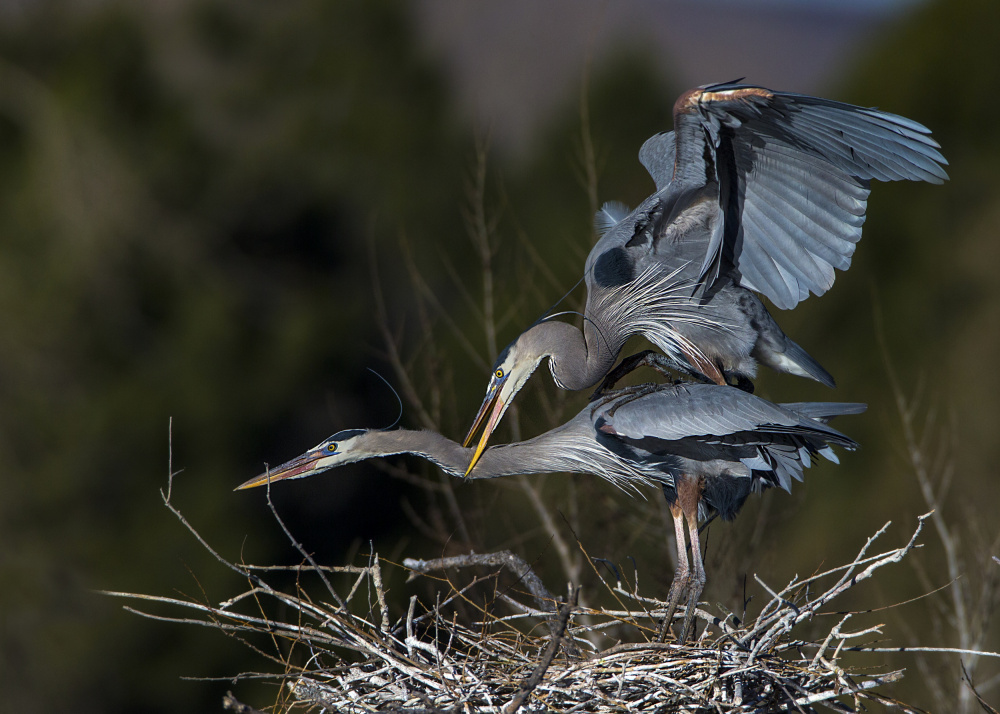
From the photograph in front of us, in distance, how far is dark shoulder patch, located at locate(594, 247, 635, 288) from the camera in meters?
3.72

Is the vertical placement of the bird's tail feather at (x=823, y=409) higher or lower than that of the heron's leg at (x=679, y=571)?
higher

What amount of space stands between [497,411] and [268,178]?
37.3 ft

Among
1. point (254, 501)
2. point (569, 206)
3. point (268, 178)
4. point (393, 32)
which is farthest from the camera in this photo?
point (393, 32)

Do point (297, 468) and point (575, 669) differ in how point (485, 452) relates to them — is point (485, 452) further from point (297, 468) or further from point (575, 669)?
point (575, 669)

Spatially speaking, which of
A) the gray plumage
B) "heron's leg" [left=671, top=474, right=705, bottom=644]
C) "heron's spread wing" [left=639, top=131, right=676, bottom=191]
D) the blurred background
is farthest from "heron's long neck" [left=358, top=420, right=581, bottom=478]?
the blurred background

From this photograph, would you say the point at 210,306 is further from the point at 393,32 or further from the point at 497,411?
the point at 497,411

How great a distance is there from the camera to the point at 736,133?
3.33 meters

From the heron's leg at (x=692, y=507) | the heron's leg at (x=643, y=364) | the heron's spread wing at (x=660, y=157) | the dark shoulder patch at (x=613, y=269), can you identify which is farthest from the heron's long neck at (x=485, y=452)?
the heron's spread wing at (x=660, y=157)

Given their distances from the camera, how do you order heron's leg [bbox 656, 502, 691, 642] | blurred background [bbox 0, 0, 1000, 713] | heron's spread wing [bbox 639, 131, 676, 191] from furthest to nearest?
blurred background [bbox 0, 0, 1000, 713] < heron's spread wing [bbox 639, 131, 676, 191] < heron's leg [bbox 656, 502, 691, 642]

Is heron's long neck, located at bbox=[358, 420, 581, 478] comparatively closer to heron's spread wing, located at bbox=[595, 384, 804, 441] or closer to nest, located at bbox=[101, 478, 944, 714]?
heron's spread wing, located at bbox=[595, 384, 804, 441]

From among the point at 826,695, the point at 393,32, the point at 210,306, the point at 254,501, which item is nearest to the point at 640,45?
the point at 393,32

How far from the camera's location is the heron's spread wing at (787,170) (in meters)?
3.08

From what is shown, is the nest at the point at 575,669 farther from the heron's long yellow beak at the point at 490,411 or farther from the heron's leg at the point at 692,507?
the heron's long yellow beak at the point at 490,411

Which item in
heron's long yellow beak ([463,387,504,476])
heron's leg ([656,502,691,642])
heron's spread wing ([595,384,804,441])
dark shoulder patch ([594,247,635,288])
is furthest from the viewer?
dark shoulder patch ([594,247,635,288])
